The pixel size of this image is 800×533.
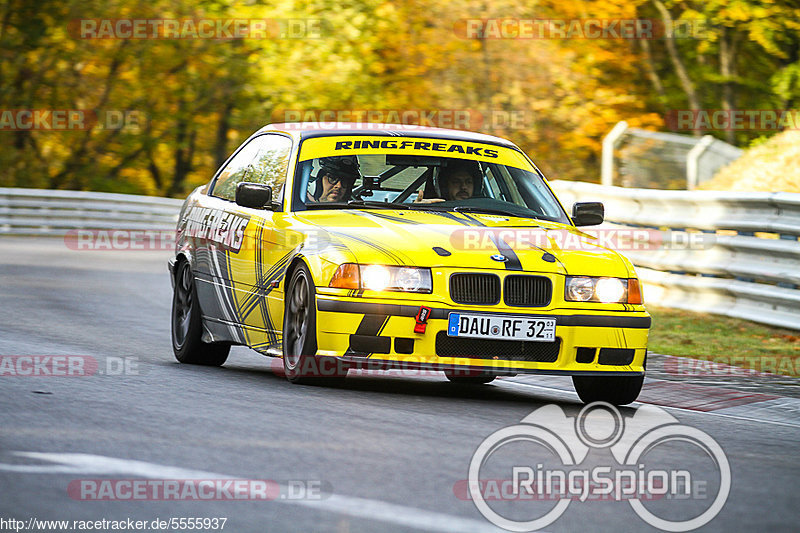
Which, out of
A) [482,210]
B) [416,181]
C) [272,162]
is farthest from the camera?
[272,162]

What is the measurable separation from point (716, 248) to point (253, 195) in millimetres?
6894

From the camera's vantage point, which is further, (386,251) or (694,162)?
(694,162)

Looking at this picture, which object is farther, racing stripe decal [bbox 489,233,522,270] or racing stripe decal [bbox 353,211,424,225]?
racing stripe decal [bbox 353,211,424,225]

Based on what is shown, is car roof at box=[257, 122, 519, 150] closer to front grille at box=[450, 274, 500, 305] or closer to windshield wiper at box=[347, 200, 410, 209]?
windshield wiper at box=[347, 200, 410, 209]

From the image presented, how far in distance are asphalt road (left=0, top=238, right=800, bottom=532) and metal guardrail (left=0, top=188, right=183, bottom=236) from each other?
21.3 m

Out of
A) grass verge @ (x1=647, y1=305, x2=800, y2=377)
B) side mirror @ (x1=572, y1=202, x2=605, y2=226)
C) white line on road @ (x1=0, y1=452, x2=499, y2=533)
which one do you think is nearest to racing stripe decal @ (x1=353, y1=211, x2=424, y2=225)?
side mirror @ (x1=572, y1=202, x2=605, y2=226)

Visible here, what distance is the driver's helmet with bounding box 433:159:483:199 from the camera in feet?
31.7

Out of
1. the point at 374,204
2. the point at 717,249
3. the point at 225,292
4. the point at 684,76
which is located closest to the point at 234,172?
the point at 225,292

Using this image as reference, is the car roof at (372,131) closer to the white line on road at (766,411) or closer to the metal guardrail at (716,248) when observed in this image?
the white line on road at (766,411)

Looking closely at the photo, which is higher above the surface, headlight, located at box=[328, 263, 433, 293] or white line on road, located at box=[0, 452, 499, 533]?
headlight, located at box=[328, 263, 433, 293]

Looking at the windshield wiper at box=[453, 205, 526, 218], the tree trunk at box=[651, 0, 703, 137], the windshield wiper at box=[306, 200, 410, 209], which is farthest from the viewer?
the tree trunk at box=[651, 0, 703, 137]

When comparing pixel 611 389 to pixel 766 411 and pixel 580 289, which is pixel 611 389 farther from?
pixel 766 411

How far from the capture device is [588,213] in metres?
9.72

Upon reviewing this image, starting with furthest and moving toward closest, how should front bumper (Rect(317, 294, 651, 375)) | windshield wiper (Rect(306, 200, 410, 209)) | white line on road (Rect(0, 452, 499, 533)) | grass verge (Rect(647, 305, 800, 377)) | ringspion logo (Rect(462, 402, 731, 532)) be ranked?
1. grass verge (Rect(647, 305, 800, 377))
2. windshield wiper (Rect(306, 200, 410, 209))
3. front bumper (Rect(317, 294, 651, 375))
4. ringspion logo (Rect(462, 402, 731, 532))
5. white line on road (Rect(0, 452, 499, 533))
